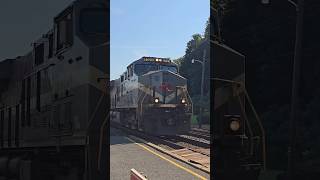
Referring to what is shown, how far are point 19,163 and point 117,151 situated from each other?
3.07 meters

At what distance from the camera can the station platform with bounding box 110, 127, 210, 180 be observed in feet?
12.1

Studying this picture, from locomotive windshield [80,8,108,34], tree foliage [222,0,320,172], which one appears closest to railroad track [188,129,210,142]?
tree foliage [222,0,320,172]

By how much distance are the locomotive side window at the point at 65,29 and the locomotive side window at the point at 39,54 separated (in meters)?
0.68

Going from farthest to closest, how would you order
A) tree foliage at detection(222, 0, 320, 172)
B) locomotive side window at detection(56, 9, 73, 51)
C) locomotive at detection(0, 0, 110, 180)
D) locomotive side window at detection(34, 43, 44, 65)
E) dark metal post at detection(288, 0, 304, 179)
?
dark metal post at detection(288, 0, 304, 179)
locomotive side window at detection(34, 43, 44, 65)
locomotive side window at detection(56, 9, 73, 51)
tree foliage at detection(222, 0, 320, 172)
locomotive at detection(0, 0, 110, 180)

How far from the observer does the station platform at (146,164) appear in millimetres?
3680

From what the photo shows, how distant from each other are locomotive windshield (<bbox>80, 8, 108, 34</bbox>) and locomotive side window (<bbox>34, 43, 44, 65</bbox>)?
133 cm

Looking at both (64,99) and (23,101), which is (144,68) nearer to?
(64,99)

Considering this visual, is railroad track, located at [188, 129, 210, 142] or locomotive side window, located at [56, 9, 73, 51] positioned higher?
locomotive side window, located at [56, 9, 73, 51]

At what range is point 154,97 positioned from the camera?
3.96 meters

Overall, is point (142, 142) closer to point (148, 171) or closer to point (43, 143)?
point (148, 171)

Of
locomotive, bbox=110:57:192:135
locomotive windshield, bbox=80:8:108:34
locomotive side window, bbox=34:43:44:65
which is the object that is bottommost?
locomotive, bbox=110:57:192:135

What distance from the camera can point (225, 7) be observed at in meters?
4.00

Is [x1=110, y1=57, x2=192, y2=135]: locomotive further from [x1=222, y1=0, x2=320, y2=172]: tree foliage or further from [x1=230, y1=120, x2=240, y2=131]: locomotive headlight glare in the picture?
[x1=222, y1=0, x2=320, y2=172]: tree foliage

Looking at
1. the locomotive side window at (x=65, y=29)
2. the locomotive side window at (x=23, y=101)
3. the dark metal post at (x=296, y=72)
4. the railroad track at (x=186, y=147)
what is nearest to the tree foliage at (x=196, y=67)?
the railroad track at (x=186, y=147)
